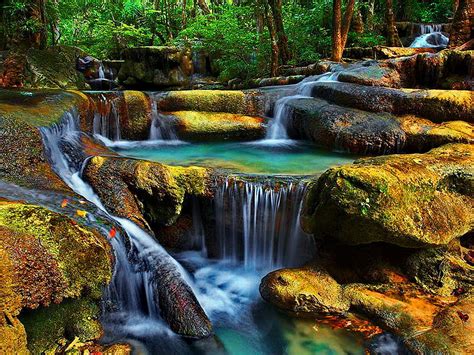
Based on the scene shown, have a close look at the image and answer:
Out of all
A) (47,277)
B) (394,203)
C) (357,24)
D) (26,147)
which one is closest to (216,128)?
(26,147)

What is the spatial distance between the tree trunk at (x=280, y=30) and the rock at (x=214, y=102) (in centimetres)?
513

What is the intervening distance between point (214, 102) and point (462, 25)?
8614mm

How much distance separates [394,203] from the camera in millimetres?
4410

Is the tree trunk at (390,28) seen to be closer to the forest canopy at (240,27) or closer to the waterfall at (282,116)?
the forest canopy at (240,27)

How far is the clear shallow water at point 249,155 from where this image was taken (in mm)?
7113

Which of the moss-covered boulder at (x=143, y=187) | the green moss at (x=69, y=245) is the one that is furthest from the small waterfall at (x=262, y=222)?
the green moss at (x=69, y=245)

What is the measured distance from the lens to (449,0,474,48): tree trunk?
1220 centimetres

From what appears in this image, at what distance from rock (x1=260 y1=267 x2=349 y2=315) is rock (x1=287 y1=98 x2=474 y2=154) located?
151 inches

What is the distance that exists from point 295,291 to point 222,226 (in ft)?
5.81

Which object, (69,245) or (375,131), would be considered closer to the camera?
(69,245)

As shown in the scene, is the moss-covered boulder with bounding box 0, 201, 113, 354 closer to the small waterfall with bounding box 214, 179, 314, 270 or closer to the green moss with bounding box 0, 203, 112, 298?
the green moss with bounding box 0, 203, 112, 298

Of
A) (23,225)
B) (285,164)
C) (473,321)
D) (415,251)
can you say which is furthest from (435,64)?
(23,225)

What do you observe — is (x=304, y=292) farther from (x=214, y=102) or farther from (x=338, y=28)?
(x=338, y=28)

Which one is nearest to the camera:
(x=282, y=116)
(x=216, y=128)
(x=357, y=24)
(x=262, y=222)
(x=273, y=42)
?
(x=262, y=222)
